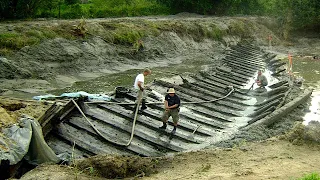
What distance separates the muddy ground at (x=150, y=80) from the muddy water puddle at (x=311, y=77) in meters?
0.33

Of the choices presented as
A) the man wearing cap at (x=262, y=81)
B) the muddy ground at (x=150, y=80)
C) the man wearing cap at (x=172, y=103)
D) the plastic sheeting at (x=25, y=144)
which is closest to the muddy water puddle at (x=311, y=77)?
the muddy ground at (x=150, y=80)

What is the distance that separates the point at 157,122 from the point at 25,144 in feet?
17.1

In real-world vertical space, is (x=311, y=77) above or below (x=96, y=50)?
below

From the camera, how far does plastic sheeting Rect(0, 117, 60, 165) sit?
8.14 metres

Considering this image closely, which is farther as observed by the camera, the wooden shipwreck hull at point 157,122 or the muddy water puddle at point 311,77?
the muddy water puddle at point 311,77

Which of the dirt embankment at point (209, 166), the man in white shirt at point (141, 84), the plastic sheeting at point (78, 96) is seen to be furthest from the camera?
the plastic sheeting at point (78, 96)

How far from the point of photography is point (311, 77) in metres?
25.6

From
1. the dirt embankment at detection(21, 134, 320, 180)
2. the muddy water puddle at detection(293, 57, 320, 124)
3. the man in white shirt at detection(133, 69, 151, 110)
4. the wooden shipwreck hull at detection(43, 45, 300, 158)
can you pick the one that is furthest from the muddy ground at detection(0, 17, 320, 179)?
the man in white shirt at detection(133, 69, 151, 110)

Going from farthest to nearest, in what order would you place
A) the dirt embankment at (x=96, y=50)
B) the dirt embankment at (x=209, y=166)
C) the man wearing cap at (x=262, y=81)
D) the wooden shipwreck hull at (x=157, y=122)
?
the man wearing cap at (x=262, y=81) → the dirt embankment at (x=96, y=50) → the wooden shipwreck hull at (x=157, y=122) → the dirt embankment at (x=209, y=166)

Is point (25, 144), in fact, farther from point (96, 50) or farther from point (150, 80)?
point (96, 50)

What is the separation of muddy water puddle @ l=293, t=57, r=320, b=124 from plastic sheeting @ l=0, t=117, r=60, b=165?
9.59 meters

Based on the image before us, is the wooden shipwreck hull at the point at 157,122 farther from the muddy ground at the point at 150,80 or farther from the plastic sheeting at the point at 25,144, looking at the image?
the plastic sheeting at the point at 25,144

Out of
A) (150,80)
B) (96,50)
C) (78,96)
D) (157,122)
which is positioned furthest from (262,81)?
(78,96)

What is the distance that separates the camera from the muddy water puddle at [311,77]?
15222 millimetres
